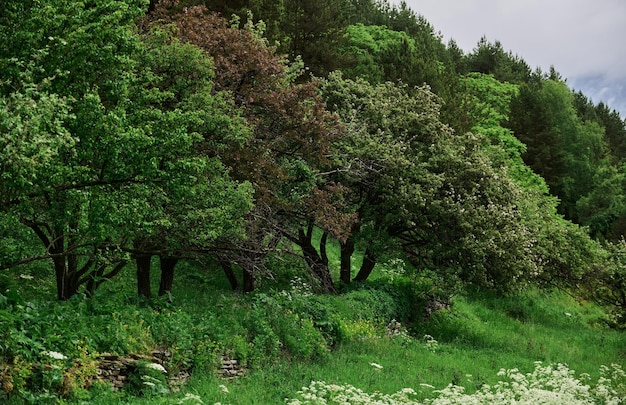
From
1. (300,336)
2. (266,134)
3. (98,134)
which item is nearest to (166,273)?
(300,336)

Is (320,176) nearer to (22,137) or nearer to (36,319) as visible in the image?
(36,319)

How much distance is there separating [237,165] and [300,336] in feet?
16.0

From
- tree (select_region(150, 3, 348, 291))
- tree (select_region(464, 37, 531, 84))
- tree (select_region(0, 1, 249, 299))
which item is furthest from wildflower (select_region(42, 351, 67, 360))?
tree (select_region(464, 37, 531, 84))

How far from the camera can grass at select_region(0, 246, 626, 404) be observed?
11.6 m

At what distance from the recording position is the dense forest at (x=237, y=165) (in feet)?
35.7

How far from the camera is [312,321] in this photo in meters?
17.2

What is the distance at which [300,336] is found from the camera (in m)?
16.0

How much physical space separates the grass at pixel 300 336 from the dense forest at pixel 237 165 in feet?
3.42

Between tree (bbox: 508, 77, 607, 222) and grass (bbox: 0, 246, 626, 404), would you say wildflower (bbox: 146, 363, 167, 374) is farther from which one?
tree (bbox: 508, 77, 607, 222)

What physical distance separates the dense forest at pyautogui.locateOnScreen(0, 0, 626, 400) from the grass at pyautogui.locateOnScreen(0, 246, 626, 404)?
41.0 inches

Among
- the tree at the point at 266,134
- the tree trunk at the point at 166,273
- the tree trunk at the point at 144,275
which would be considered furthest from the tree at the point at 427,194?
the tree trunk at the point at 144,275

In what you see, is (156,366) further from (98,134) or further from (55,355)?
(98,134)

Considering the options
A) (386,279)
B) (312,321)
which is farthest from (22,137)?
(386,279)

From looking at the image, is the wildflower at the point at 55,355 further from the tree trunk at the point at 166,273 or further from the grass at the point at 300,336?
the tree trunk at the point at 166,273
